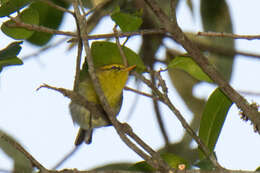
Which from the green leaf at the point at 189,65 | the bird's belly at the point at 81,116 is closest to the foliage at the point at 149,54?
the green leaf at the point at 189,65

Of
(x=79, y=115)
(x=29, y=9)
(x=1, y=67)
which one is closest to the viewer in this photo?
(x=1, y=67)

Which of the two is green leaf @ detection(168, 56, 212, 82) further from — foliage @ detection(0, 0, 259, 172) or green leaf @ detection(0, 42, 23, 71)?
green leaf @ detection(0, 42, 23, 71)

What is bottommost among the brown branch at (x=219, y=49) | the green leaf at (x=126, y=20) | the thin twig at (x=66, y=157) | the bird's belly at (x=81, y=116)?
the thin twig at (x=66, y=157)

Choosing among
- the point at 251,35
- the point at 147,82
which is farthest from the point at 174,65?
the point at 251,35

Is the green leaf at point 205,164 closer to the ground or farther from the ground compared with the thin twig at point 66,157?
farther from the ground

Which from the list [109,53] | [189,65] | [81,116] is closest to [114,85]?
[81,116]

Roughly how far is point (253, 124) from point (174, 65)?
42cm

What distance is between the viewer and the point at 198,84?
3.40m

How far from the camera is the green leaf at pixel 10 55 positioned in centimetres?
157

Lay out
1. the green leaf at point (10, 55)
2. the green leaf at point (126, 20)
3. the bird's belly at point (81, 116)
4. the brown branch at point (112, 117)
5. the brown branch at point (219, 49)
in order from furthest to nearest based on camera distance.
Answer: the brown branch at point (219, 49) → the bird's belly at point (81, 116) → the green leaf at point (126, 20) → the green leaf at point (10, 55) → the brown branch at point (112, 117)

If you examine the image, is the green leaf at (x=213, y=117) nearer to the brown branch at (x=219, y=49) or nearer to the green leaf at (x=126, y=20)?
the green leaf at (x=126, y=20)

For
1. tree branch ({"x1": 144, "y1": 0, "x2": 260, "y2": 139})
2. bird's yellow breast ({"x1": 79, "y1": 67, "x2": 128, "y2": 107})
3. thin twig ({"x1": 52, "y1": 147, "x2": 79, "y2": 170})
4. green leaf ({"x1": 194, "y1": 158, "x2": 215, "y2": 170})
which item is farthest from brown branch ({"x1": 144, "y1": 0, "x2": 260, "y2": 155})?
thin twig ({"x1": 52, "y1": 147, "x2": 79, "y2": 170})

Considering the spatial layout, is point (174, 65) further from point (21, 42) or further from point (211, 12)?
point (211, 12)

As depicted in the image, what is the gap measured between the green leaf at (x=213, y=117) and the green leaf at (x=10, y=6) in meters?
0.78
